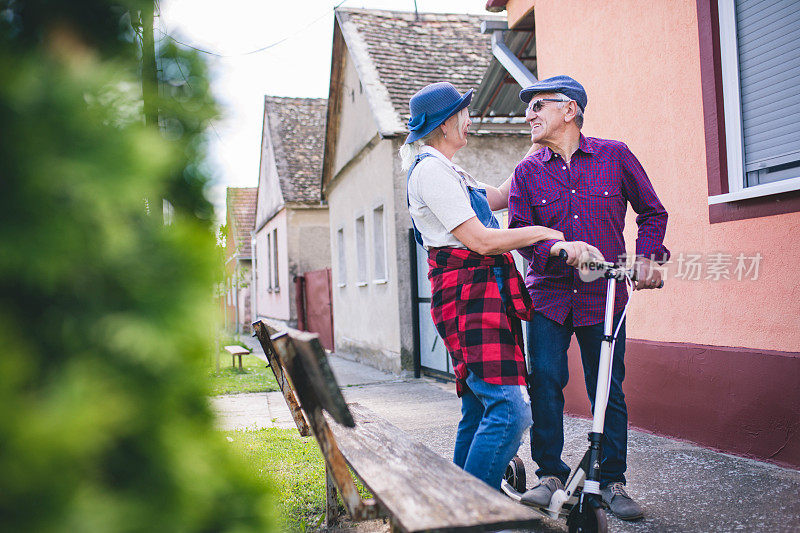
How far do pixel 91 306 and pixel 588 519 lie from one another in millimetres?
2291

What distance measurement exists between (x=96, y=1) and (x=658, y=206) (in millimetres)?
2844

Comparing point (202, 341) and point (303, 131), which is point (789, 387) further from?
point (303, 131)

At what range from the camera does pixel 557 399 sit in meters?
3.34

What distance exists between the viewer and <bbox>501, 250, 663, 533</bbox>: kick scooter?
108 inches

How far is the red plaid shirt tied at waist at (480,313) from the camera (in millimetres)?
2721

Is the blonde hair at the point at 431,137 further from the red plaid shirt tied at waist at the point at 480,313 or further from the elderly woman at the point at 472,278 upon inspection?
the red plaid shirt tied at waist at the point at 480,313

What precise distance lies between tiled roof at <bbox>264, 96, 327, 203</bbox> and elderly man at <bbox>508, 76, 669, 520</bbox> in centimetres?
1712

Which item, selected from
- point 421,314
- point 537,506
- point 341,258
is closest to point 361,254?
point 341,258

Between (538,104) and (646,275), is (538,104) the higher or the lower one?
the higher one

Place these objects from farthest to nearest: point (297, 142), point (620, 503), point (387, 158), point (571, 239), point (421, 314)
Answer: point (297, 142) → point (387, 158) → point (421, 314) → point (571, 239) → point (620, 503)

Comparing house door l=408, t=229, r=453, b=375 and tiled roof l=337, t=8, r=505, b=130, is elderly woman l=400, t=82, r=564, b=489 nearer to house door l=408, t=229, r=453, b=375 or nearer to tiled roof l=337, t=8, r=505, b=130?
house door l=408, t=229, r=453, b=375

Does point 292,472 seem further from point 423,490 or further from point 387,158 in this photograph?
point 387,158

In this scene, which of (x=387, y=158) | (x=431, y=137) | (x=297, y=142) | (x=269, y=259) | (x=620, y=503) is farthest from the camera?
(x=269, y=259)

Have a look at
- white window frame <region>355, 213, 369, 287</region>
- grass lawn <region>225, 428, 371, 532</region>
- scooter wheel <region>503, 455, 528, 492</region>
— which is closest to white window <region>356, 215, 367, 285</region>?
white window frame <region>355, 213, 369, 287</region>
